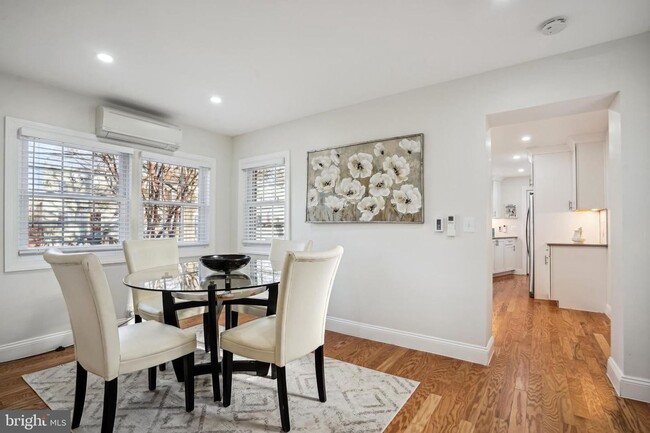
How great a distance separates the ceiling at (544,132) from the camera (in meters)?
3.91

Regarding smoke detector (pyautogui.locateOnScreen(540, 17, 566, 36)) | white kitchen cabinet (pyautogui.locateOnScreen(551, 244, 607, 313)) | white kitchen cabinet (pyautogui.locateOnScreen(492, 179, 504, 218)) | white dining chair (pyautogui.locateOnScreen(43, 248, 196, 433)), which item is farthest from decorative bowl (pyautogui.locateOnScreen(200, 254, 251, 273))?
white kitchen cabinet (pyautogui.locateOnScreen(492, 179, 504, 218))

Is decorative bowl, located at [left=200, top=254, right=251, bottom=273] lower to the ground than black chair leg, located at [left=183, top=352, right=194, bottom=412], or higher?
higher

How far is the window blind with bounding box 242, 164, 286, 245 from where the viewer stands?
4.29 m

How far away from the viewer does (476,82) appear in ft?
9.11

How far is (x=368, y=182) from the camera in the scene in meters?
3.32

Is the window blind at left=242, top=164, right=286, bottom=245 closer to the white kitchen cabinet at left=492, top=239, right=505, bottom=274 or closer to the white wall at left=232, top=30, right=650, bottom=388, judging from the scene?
the white wall at left=232, top=30, right=650, bottom=388

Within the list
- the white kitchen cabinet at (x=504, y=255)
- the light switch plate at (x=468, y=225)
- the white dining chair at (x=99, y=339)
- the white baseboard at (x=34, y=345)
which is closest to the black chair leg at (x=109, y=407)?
the white dining chair at (x=99, y=339)

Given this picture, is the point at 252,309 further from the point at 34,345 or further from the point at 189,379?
the point at 34,345

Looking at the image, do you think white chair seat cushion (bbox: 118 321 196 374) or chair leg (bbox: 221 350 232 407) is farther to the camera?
chair leg (bbox: 221 350 232 407)

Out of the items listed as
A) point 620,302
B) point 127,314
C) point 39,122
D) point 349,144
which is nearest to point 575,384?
point 620,302

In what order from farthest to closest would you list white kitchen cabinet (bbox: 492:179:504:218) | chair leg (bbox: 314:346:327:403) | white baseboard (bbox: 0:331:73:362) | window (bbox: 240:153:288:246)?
white kitchen cabinet (bbox: 492:179:504:218) → window (bbox: 240:153:288:246) → white baseboard (bbox: 0:331:73:362) → chair leg (bbox: 314:346:327:403)

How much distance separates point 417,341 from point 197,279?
2.05 meters

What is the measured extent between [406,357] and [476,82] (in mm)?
2487

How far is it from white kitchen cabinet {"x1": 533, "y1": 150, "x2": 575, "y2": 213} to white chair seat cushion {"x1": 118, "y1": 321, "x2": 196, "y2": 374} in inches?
219
